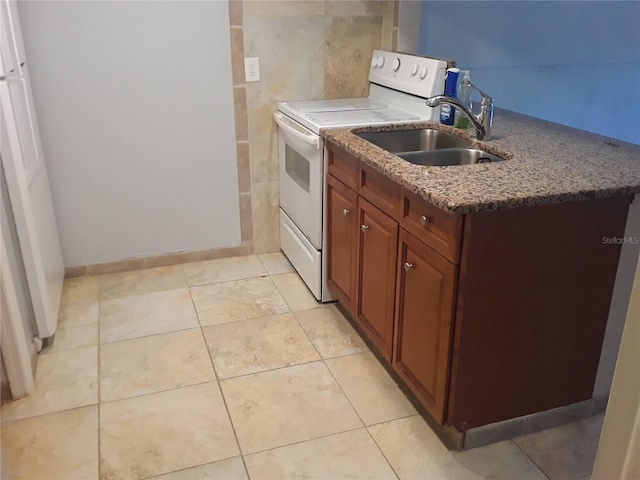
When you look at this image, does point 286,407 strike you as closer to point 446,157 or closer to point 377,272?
point 377,272

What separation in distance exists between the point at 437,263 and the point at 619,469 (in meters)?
Result: 0.78

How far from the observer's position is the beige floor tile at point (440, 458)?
185cm

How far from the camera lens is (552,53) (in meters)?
2.60

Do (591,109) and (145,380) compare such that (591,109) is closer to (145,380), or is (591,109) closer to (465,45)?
(465,45)

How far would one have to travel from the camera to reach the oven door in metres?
2.71

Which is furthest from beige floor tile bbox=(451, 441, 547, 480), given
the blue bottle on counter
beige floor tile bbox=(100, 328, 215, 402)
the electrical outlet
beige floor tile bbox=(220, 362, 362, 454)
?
the electrical outlet

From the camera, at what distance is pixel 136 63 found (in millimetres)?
2920

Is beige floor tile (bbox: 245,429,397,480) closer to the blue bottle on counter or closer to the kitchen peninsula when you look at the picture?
A: the kitchen peninsula

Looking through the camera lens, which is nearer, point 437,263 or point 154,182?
point 437,263

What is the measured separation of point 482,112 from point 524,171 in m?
0.49

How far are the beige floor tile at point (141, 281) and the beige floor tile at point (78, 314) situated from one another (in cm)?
10

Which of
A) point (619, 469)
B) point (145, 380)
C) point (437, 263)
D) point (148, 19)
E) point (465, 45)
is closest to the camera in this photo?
point (619, 469)

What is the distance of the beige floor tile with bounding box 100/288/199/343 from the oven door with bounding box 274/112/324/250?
70 centimetres

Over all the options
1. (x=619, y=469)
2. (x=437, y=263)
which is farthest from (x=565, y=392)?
(x=619, y=469)
